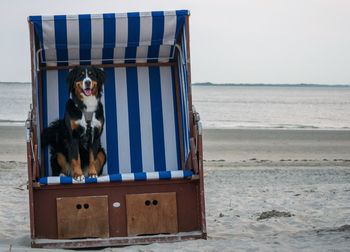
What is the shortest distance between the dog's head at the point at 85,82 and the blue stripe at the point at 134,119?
0.95 m

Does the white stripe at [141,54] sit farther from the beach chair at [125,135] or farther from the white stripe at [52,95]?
the white stripe at [52,95]

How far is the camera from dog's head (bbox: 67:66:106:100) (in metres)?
5.41

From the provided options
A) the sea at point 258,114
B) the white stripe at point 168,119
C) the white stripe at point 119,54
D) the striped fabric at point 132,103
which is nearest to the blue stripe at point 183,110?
the striped fabric at point 132,103

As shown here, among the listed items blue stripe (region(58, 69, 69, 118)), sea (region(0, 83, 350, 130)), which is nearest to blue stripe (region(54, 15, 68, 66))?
blue stripe (region(58, 69, 69, 118))

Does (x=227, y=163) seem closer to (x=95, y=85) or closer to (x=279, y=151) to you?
(x=279, y=151)

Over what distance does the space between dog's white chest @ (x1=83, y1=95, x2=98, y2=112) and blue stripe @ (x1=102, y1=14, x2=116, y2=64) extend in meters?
0.59

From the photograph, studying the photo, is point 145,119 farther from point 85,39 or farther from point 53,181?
point 53,181

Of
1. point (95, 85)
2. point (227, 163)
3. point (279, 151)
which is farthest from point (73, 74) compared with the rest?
point (279, 151)

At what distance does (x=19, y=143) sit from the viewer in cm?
1550

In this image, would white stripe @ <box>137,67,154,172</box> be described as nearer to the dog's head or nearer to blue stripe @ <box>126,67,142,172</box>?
blue stripe @ <box>126,67,142,172</box>

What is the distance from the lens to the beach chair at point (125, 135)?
516 centimetres

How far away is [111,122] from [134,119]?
227 mm

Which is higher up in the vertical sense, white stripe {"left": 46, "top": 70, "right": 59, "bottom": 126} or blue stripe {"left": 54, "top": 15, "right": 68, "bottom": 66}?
blue stripe {"left": 54, "top": 15, "right": 68, "bottom": 66}

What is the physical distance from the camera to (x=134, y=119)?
6457 mm
